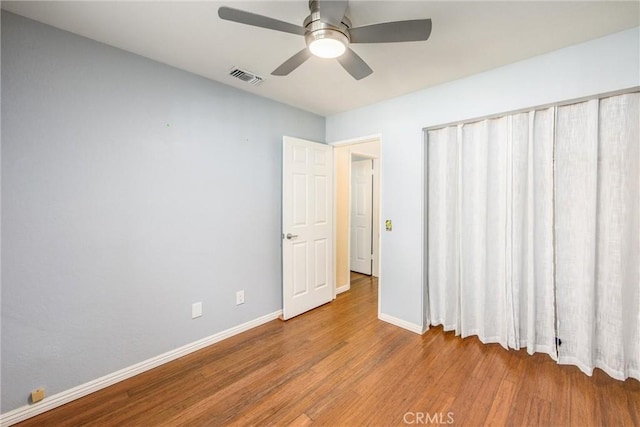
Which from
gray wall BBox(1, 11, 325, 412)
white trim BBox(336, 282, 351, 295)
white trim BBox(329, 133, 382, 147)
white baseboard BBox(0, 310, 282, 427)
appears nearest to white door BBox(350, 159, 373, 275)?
white trim BBox(336, 282, 351, 295)

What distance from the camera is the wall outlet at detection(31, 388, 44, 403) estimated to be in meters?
1.68

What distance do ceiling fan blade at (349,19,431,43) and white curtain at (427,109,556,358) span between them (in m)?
1.44

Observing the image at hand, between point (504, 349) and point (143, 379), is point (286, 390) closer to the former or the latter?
point (143, 379)

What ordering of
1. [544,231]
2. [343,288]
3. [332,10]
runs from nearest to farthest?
[332,10] < [544,231] < [343,288]

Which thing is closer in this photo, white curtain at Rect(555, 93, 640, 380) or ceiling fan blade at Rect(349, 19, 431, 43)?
ceiling fan blade at Rect(349, 19, 431, 43)

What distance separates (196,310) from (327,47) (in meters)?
2.34

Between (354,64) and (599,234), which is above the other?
(354,64)

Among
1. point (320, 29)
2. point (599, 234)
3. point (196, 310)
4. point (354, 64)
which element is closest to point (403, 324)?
point (599, 234)

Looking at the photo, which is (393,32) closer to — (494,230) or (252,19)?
(252,19)

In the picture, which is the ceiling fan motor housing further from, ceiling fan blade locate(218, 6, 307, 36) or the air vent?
the air vent

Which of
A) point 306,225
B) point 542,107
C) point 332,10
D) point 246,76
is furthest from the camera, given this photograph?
point 306,225

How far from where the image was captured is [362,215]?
15.7 ft

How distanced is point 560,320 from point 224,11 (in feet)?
10.3

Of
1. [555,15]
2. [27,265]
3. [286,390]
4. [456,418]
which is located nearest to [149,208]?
[27,265]
